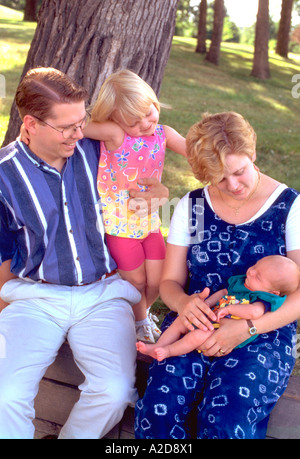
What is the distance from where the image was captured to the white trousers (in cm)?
234

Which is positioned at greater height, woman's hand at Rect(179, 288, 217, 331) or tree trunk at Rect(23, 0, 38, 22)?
tree trunk at Rect(23, 0, 38, 22)

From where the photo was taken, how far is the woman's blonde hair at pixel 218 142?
240cm

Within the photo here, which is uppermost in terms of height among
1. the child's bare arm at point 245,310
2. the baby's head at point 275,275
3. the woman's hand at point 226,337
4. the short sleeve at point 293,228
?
the short sleeve at point 293,228

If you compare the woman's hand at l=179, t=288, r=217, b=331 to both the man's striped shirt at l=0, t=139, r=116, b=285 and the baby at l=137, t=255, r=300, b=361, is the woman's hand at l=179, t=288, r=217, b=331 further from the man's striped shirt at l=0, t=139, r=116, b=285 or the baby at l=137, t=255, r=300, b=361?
the man's striped shirt at l=0, t=139, r=116, b=285

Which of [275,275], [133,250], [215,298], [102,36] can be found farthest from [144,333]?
[102,36]

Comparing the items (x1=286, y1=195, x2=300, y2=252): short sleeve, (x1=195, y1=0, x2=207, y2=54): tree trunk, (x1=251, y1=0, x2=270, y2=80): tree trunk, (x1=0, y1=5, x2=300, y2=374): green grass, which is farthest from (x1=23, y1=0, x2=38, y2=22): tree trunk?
(x1=286, y1=195, x2=300, y2=252): short sleeve

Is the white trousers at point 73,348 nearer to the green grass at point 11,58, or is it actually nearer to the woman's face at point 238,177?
the woman's face at point 238,177

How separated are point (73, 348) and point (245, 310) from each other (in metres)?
0.83

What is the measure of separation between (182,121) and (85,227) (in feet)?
20.0

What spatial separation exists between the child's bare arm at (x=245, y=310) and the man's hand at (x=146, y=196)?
80 centimetres

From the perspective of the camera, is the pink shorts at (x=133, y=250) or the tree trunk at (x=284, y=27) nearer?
the pink shorts at (x=133, y=250)

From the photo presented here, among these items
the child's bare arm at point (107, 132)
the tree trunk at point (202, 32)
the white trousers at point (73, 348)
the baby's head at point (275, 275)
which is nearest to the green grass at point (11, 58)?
the child's bare arm at point (107, 132)

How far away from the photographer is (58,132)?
8.32 ft

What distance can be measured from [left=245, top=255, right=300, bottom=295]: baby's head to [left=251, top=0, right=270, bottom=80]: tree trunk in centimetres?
Result: 1243
